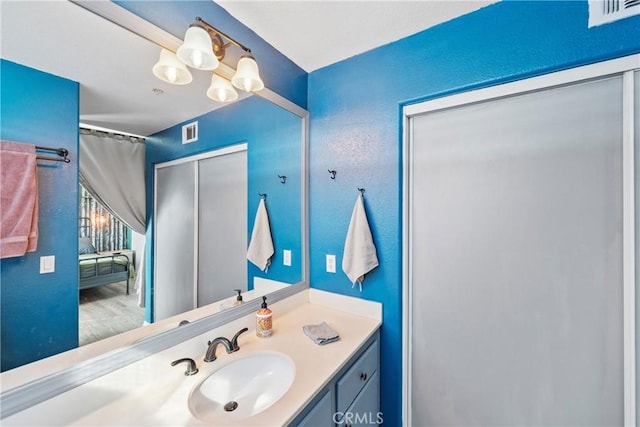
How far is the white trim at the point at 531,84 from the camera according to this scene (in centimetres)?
98

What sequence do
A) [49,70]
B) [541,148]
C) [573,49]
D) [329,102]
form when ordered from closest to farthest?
[49,70] → [573,49] → [541,148] → [329,102]

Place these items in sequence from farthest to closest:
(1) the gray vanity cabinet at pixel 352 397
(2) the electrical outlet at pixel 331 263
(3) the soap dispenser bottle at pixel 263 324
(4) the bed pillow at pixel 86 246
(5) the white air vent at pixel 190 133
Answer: (2) the electrical outlet at pixel 331 263 < (3) the soap dispenser bottle at pixel 263 324 < (5) the white air vent at pixel 190 133 < (1) the gray vanity cabinet at pixel 352 397 < (4) the bed pillow at pixel 86 246

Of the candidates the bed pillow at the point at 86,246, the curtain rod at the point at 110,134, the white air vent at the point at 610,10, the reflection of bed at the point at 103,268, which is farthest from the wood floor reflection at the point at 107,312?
the white air vent at the point at 610,10

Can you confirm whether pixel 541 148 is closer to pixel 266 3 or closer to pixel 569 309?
pixel 569 309

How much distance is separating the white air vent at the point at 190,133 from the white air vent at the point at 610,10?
173cm

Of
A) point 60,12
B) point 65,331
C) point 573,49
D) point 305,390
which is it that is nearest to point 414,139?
point 573,49

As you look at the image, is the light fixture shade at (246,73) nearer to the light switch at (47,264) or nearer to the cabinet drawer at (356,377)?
the light switch at (47,264)

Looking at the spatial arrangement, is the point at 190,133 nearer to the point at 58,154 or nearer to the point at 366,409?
the point at 58,154

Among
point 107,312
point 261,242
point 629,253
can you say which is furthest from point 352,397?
point 629,253

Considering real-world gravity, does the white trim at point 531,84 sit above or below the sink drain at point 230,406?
above

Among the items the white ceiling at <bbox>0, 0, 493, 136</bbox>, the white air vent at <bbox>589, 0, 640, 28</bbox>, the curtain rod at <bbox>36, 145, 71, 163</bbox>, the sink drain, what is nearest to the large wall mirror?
the white ceiling at <bbox>0, 0, 493, 136</bbox>

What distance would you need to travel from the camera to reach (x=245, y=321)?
4.25 feet

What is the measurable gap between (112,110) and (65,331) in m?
0.75

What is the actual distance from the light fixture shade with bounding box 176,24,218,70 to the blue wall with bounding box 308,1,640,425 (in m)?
0.82
